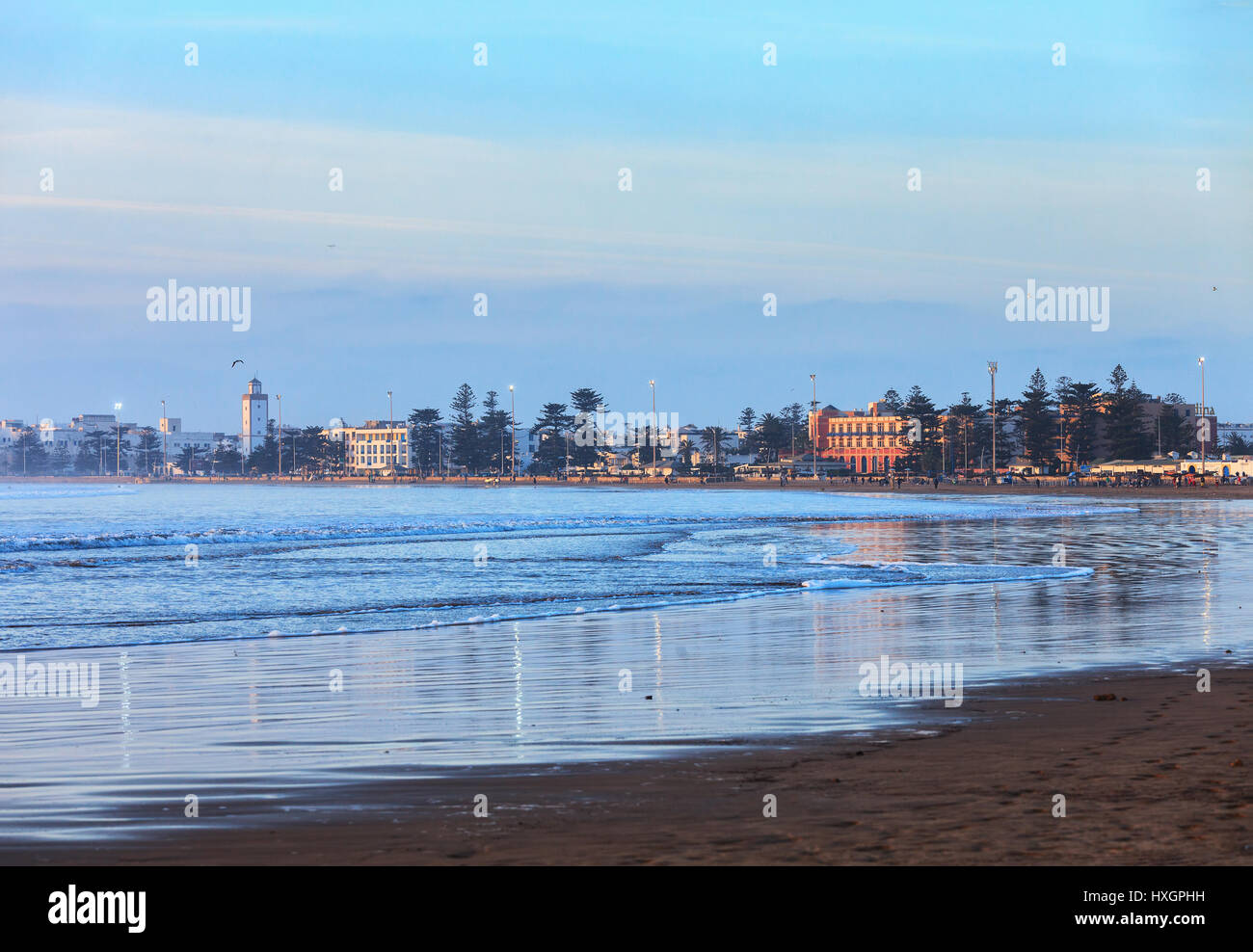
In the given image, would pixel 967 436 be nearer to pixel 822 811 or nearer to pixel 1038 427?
pixel 1038 427

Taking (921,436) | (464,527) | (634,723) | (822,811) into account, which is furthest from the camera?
(921,436)

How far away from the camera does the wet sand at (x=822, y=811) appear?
6004 millimetres

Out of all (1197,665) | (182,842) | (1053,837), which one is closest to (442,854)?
(182,842)

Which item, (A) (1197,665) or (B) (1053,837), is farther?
(A) (1197,665)

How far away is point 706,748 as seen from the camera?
885 centimetres

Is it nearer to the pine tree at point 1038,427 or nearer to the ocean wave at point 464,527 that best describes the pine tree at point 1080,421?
the pine tree at point 1038,427

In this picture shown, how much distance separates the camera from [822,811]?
22.3 ft

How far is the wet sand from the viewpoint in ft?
19.7

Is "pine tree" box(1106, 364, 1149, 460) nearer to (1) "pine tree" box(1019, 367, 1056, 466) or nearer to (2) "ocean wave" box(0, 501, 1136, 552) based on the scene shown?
(1) "pine tree" box(1019, 367, 1056, 466)

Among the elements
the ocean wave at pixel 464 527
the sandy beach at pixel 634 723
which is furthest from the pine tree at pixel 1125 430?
the sandy beach at pixel 634 723

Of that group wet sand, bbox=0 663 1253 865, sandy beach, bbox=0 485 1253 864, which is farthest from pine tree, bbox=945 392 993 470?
wet sand, bbox=0 663 1253 865

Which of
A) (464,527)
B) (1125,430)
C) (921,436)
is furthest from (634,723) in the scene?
(921,436)
